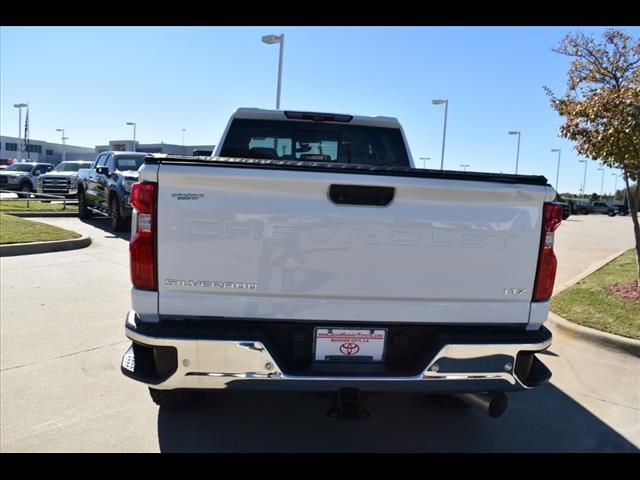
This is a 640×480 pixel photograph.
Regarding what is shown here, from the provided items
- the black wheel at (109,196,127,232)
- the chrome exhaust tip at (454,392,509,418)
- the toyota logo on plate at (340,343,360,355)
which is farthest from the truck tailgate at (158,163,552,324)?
the black wheel at (109,196,127,232)

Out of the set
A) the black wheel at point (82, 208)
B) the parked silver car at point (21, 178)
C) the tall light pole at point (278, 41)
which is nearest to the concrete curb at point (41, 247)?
the black wheel at point (82, 208)

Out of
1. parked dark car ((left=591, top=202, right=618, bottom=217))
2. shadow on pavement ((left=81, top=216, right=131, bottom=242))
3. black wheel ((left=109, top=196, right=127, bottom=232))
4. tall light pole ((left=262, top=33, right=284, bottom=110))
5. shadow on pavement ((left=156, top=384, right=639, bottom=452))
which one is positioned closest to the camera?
shadow on pavement ((left=156, top=384, right=639, bottom=452))

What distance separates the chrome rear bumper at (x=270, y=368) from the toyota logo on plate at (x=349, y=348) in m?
0.15

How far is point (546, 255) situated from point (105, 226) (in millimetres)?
12897

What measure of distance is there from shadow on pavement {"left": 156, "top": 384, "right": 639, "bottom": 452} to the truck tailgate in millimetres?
974

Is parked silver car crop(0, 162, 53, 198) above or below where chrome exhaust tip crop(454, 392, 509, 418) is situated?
above

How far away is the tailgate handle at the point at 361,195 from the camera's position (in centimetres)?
241

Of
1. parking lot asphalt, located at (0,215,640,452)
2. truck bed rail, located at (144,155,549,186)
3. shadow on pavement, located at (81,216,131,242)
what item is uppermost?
truck bed rail, located at (144,155,549,186)

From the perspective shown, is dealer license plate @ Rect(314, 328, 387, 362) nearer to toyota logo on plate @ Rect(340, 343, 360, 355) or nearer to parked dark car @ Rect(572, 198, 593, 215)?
toyota logo on plate @ Rect(340, 343, 360, 355)

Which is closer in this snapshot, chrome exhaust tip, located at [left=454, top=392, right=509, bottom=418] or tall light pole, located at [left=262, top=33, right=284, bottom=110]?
chrome exhaust tip, located at [left=454, top=392, right=509, bottom=418]

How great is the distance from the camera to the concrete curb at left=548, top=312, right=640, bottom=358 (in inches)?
189

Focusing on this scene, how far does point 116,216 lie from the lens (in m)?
11.8

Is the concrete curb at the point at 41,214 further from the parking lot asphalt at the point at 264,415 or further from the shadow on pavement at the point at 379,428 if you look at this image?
the shadow on pavement at the point at 379,428

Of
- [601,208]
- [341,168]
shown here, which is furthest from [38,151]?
[341,168]
